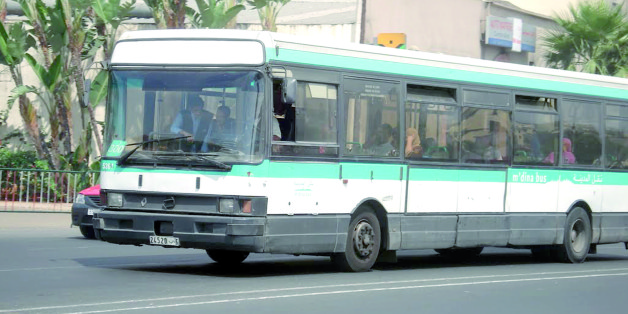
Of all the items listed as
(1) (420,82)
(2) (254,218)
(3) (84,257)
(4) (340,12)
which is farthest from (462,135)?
(4) (340,12)

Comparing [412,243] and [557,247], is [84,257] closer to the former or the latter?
[412,243]

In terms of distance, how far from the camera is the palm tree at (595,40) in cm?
3281

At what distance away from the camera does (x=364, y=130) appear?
47.7 feet

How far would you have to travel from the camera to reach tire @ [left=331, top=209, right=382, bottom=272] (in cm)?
1430

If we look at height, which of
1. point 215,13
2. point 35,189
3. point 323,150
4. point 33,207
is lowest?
point 33,207

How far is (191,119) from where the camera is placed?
13.0 metres

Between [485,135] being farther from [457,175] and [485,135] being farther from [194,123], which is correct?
[194,123]

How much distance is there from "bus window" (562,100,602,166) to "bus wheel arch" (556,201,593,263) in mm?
807

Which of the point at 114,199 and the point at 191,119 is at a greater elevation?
the point at 191,119

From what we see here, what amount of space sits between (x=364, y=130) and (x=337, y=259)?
1729mm

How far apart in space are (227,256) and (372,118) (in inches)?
108

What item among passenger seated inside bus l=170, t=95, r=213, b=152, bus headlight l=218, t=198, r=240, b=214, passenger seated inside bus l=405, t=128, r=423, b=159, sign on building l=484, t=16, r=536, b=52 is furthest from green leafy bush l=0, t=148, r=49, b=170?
sign on building l=484, t=16, r=536, b=52

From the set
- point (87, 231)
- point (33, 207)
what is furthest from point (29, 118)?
point (87, 231)

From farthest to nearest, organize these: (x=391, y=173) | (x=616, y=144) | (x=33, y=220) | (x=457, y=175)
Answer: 1. (x=33, y=220)
2. (x=616, y=144)
3. (x=457, y=175)
4. (x=391, y=173)
